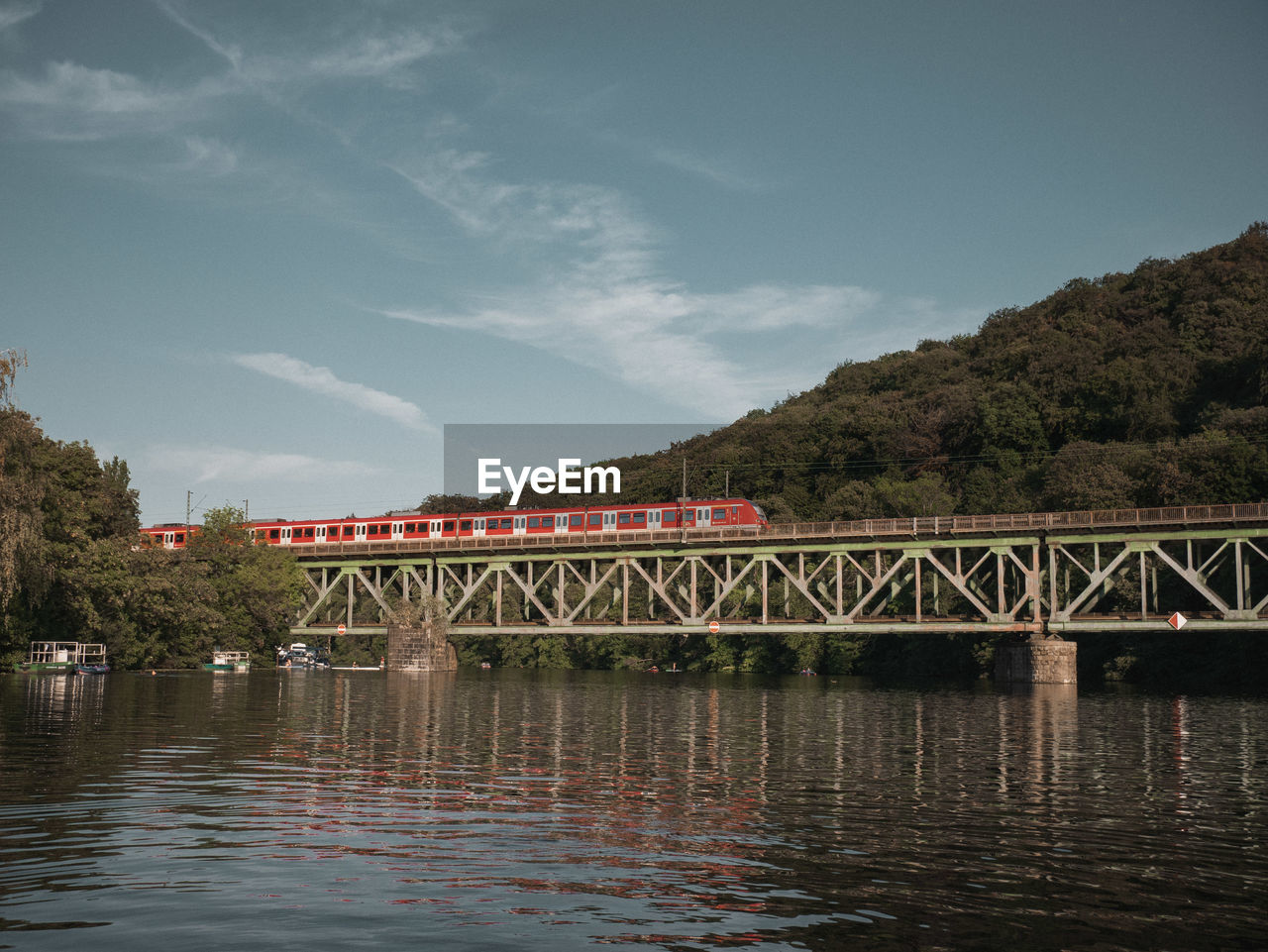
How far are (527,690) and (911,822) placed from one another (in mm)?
49090

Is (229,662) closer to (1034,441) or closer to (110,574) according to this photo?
(110,574)

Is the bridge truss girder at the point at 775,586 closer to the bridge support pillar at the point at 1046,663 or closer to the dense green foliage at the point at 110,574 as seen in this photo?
the bridge support pillar at the point at 1046,663

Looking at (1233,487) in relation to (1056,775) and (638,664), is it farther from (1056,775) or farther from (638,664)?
(1056,775)

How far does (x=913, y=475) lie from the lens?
5157 inches

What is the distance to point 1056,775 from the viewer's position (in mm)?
23484

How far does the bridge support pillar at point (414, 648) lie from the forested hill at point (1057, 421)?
147 feet

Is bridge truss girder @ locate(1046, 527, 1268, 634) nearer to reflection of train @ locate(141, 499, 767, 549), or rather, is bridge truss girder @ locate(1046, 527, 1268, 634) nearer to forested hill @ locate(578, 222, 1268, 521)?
forested hill @ locate(578, 222, 1268, 521)

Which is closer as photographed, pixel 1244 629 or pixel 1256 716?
pixel 1256 716

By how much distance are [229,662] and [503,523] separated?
24.6m

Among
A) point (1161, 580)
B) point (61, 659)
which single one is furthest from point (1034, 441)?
point (61, 659)

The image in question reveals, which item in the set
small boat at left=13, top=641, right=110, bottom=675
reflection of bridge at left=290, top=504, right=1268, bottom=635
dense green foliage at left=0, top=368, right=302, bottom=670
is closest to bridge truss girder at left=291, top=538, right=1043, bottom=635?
reflection of bridge at left=290, top=504, right=1268, bottom=635

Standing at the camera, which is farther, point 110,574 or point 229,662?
point 229,662

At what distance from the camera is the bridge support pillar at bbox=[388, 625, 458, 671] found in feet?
300

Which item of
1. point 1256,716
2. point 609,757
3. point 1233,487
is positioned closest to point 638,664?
point 1233,487
